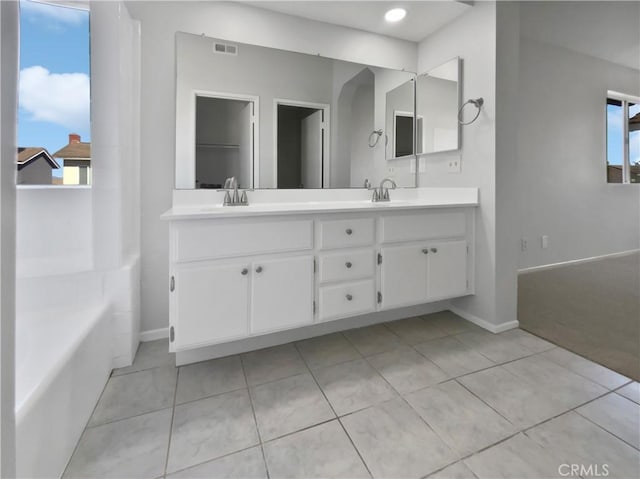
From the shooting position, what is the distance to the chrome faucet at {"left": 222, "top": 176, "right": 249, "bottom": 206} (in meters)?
2.07

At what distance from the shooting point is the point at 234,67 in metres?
2.10

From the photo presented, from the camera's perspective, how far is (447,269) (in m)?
2.16

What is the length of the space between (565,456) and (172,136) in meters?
2.39

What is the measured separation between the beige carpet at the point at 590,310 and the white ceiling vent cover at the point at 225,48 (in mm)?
2631

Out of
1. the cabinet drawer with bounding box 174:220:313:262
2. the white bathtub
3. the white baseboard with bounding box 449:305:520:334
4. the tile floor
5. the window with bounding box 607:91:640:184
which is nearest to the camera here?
the white bathtub

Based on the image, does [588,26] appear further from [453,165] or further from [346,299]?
[346,299]

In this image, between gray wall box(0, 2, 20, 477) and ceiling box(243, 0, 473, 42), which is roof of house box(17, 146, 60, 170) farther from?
ceiling box(243, 0, 473, 42)

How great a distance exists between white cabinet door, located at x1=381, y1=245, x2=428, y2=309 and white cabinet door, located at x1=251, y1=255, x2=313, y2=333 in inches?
19.2

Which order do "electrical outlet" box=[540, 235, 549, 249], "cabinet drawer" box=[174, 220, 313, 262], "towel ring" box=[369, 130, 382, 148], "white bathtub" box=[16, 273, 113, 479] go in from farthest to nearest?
1. "electrical outlet" box=[540, 235, 549, 249]
2. "towel ring" box=[369, 130, 382, 148]
3. "cabinet drawer" box=[174, 220, 313, 262]
4. "white bathtub" box=[16, 273, 113, 479]

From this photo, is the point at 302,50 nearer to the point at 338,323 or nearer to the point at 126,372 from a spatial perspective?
the point at 338,323

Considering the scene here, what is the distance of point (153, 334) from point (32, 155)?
1.18 meters

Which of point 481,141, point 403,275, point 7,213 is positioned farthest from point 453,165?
point 7,213

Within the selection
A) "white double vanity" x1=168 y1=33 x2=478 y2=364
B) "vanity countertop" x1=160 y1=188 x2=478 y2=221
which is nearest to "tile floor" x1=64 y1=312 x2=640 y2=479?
"white double vanity" x1=168 y1=33 x2=478 y2=364

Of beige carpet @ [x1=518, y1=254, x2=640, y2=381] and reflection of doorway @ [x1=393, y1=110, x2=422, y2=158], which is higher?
reflection of doorway @ [x1=393, y1=110, x2=422, y2=158]
